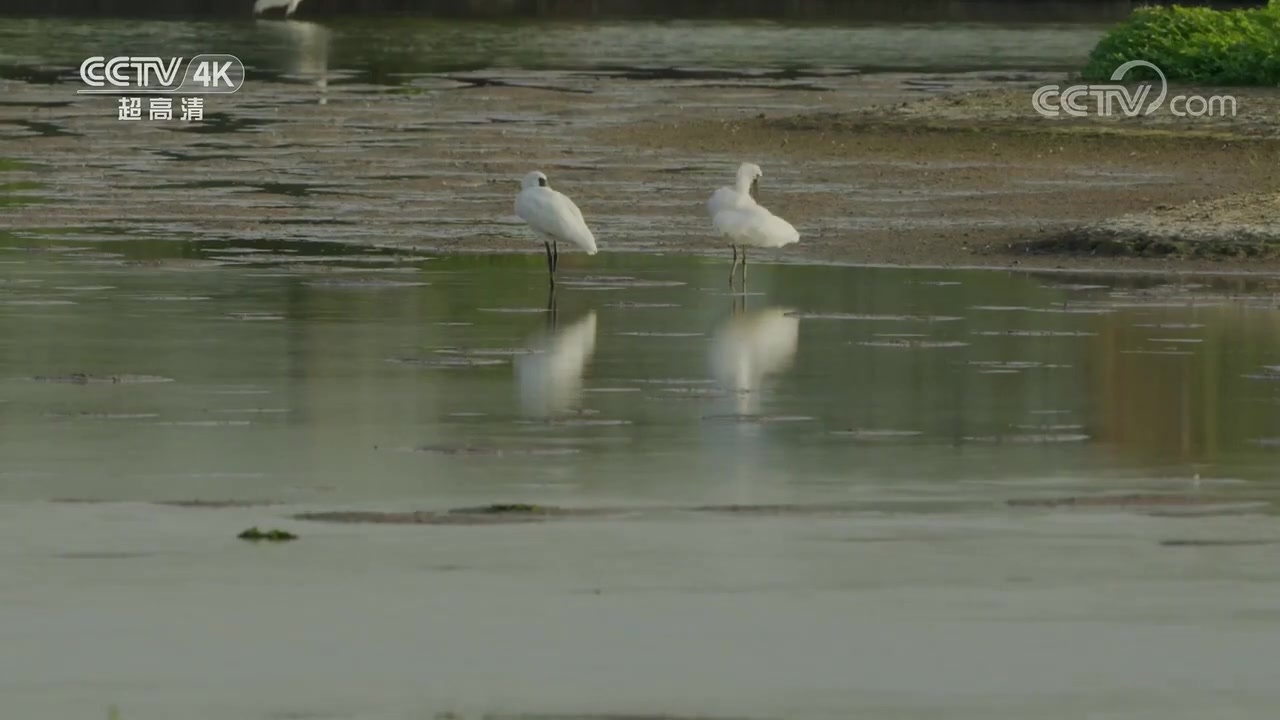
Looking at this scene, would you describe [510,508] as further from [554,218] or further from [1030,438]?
[554,218]

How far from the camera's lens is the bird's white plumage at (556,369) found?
41.8ft

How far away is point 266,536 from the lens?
9266mm

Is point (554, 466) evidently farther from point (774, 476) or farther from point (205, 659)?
point (205, 659)

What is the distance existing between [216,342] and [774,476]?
4.95 m

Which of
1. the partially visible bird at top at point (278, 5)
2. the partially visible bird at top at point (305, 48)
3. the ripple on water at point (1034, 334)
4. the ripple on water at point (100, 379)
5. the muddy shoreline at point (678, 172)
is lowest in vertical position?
the ripple on water at point (100, 379)

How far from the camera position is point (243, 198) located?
1005 inches

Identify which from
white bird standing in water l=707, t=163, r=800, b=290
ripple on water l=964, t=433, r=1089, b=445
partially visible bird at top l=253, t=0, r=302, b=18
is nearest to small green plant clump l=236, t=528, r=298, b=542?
ripple on water l=964, t=433, r=1089, b=445

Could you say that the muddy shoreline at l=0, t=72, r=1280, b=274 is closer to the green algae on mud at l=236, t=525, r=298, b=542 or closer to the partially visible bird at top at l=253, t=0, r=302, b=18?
the green algae on mud at l=236, t=525, r=298, b=542

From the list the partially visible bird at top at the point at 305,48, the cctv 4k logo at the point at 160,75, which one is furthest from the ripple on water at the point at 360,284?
the cctv 4k logo at the point at 160,75

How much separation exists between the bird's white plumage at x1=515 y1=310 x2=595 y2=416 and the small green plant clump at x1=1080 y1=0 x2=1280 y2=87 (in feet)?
68.5

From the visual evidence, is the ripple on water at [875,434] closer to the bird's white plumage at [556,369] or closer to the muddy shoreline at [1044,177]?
the bird's white plumage at [556,369]

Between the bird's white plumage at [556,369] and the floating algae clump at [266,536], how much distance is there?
314 cm

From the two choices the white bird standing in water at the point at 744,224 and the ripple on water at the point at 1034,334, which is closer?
the ripple on water at the point at 1034,334

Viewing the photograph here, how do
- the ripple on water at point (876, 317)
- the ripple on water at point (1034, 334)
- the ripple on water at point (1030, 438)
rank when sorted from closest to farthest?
the ripple on water at point (1030, 438)
the ripple on water at point (1034, 334)
the ripple on water at point (876, 317)
